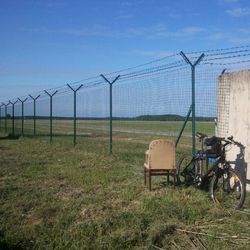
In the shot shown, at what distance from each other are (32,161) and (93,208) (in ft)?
25.1

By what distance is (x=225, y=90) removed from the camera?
10.3 meters

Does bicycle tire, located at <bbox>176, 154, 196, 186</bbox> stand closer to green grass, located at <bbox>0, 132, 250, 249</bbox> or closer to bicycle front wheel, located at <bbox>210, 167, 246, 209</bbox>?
green grass, located at <bbox>0, 132, 250, 249</bbox>

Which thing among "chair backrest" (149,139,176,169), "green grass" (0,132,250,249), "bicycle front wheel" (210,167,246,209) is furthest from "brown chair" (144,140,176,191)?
"bicycle front wheel" (210,167,246,209)

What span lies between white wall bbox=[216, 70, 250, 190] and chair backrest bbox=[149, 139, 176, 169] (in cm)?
118

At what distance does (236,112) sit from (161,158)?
1658mm

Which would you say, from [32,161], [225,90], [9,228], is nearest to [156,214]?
[9,228]

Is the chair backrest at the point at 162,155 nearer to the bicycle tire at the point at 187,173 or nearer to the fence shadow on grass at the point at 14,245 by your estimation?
the bicycle tire at the point at 187,173

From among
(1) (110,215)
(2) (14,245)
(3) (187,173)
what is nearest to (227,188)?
(3) (187,173)

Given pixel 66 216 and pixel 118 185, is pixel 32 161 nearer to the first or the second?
pixel 118 185

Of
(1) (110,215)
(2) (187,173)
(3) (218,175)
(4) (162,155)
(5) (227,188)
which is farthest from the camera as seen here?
(2) (187,173)

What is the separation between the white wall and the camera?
954 centimetres

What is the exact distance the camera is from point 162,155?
32.2 feet

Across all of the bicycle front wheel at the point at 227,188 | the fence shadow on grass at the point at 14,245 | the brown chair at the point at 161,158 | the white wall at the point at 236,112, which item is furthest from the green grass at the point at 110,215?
the white wall at the point at 236,112

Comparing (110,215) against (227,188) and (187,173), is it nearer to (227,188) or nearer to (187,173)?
(227,188)
